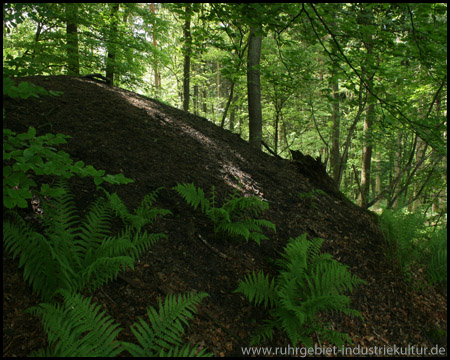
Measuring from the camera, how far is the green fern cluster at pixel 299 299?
2.22m

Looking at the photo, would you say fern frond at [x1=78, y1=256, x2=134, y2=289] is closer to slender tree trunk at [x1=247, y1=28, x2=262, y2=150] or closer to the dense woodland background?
the dense woodland background

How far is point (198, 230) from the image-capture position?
10.5 ft

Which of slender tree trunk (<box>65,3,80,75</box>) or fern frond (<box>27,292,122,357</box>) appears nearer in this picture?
fern frond (<box>27,292,122,357</box>)

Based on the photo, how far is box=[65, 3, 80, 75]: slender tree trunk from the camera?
209 inches

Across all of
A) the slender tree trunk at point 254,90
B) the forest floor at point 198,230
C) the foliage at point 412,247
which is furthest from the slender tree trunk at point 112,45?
the foliage at point 412,247

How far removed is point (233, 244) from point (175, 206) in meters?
0.88

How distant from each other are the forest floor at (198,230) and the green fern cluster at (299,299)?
0.18 m

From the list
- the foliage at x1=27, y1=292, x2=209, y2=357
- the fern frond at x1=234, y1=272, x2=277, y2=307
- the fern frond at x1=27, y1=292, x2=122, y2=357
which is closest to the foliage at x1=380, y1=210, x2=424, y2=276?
the fern frond at x1=234, y1=272, x2=277, y2=307

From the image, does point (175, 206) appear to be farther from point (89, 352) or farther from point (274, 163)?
point (274, 163)

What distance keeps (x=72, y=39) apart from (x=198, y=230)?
217 inches

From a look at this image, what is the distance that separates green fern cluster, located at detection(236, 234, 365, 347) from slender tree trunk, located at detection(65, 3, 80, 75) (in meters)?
6.06

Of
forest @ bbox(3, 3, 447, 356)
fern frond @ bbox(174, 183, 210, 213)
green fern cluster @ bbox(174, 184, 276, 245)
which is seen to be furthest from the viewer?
fern frond @ bbox(174, 183, 210, 213)

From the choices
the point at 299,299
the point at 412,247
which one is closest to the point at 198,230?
the point at 299,299

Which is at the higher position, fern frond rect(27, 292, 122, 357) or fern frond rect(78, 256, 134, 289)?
fern frond rect(78, 256, 134, 289)
